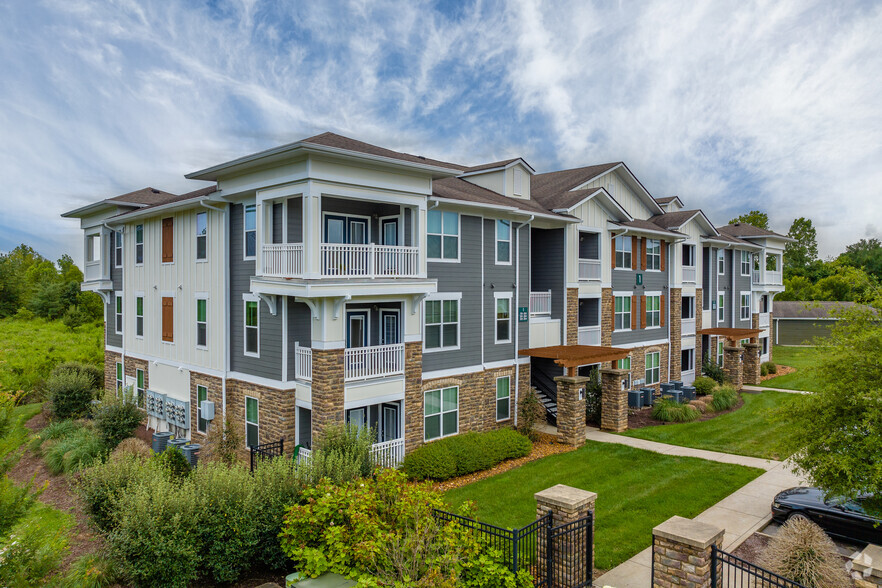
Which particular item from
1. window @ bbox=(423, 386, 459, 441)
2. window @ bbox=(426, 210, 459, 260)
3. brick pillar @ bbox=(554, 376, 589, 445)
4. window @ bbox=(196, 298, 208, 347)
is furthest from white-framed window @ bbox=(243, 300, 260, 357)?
brick pillar @ bbox=(554, 376, 589, 445)

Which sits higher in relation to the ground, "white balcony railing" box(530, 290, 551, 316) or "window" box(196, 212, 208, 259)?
"window" box(196, 212, 208, 259)

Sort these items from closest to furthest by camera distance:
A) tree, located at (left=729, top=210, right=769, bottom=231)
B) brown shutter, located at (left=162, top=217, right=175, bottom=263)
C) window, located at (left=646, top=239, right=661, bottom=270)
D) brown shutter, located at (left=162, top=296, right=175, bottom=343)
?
brown shutter, located at (left=162, top=217, right=175, bottom=263) → brown shutter, located at (left=162, top=296, right=175, bottom=343) → window, located at (left=646, top=239, right=661, bottom=270) → tree, located at (left=729, top=210, right=769, bottom=231)

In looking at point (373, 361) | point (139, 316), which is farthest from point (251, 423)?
point (139, 316)

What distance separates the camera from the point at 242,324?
57.9ft

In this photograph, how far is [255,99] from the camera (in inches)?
847

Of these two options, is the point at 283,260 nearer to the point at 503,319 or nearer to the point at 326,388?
the point at 326,388

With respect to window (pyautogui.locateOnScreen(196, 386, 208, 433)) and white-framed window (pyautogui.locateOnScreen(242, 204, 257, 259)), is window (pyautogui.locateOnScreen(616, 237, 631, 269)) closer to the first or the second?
white-framed window (pyautogui.locateOnScreen(242, 204, 257, 259))

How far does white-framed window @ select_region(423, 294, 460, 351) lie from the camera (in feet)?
59.4

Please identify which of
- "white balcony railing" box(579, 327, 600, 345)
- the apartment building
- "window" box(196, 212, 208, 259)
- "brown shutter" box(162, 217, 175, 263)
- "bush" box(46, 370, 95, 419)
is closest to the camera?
the apartment building

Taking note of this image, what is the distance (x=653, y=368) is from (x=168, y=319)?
74.6 ft

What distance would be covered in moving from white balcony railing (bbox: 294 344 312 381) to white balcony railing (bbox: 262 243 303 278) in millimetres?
2224

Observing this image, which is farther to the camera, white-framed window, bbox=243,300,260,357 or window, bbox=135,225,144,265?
window, bbox=135,225,144,265

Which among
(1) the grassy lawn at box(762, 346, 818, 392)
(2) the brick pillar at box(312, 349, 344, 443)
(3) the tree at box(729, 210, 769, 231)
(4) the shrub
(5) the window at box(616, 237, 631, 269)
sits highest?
(3) the tree at box(729, 210, 769, 231)

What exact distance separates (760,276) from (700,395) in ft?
50.2
